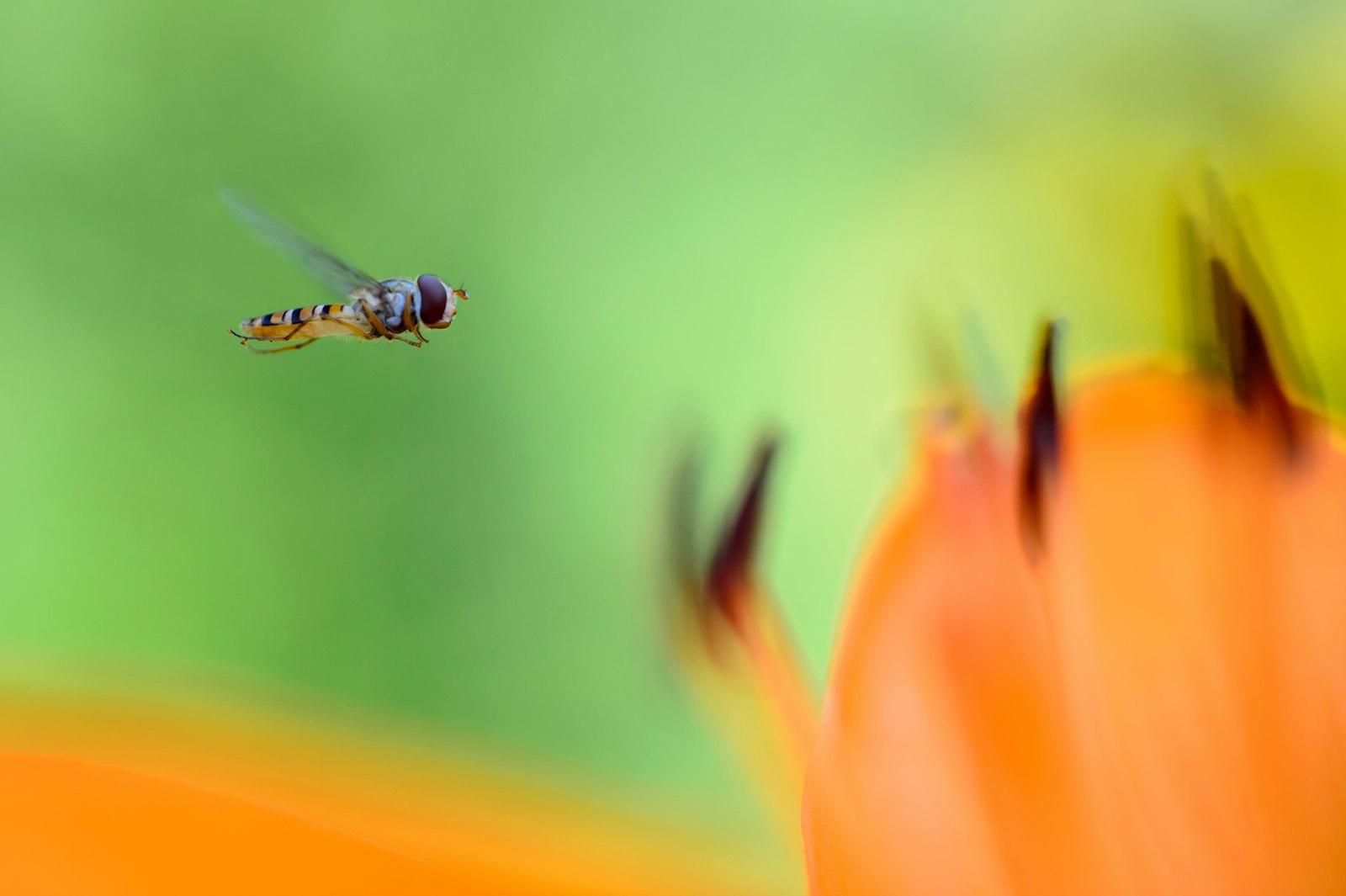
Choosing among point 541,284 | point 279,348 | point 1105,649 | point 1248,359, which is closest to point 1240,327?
point 1248,359

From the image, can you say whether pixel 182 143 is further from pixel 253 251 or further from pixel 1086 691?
pixel 1086 691

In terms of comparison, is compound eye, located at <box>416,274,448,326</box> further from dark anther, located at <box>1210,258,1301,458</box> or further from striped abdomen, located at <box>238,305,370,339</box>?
dark anther, located at <box>1210,258,1301,458</box>

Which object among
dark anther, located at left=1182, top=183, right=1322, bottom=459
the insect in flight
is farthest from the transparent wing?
dark anther, located at left=1182, top=183, right=1322, bottom=459

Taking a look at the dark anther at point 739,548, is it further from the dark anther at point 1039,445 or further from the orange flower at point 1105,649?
the dark anther at point 1039,445

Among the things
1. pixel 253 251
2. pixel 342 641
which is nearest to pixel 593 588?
pixel 342 641

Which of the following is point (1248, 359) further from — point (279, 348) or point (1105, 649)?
point (279, 348)
